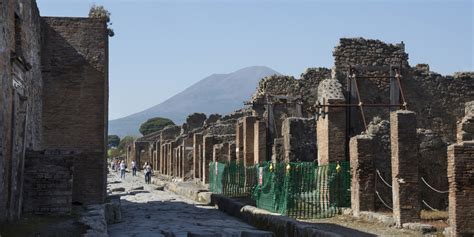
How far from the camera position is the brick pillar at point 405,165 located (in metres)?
14.4

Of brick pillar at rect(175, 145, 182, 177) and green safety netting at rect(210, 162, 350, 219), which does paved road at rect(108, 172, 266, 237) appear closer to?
green safety netting at rect(210, 162, 350, 219)

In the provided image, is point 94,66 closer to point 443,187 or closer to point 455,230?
point 443,187

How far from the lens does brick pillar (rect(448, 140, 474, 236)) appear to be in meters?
11.6

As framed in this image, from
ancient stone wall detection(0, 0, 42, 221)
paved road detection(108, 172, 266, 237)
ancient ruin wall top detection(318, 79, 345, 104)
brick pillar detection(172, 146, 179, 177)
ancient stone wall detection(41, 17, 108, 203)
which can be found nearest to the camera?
ancient stone wall detection(0, 0, 42, 221)

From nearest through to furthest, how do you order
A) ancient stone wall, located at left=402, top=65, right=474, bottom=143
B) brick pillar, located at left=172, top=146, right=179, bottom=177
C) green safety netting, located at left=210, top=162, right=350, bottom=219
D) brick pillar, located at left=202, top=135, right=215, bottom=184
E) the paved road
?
the paved road < green safety netting, located at left=210, top=162, right=350, bottom=219 < ancient stone wall, located at left=402, top=65, right=474, bottom=143 < brick pillar, located at left=202, top=135, right=215, bottom=184 < brick pillar, located at left=172, top=146, right=179, bottom=177

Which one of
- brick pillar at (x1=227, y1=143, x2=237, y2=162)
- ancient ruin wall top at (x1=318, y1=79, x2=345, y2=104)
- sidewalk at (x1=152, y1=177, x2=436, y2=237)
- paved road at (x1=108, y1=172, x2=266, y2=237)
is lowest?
paved road at (x1=108, y1=172, x2=266, y2=237)

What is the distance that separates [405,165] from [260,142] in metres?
14.1

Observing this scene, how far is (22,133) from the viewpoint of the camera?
14977 millimetres

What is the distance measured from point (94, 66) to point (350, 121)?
7.37m

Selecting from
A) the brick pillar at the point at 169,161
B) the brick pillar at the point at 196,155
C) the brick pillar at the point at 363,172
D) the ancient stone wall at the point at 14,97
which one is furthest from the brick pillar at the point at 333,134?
the brick pillar at the point at 169,161

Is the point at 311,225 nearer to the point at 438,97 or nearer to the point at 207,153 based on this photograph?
the point at 438,97

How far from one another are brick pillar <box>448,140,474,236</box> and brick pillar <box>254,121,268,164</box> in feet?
54.8

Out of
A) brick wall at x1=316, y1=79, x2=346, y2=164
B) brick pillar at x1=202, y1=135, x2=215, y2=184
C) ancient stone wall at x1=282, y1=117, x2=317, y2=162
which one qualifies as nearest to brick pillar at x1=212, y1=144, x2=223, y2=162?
brick pillar at x1=202, y1=135, x2=215, y2=184

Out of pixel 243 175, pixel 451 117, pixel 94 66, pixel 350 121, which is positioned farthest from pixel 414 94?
pixel 94 66
